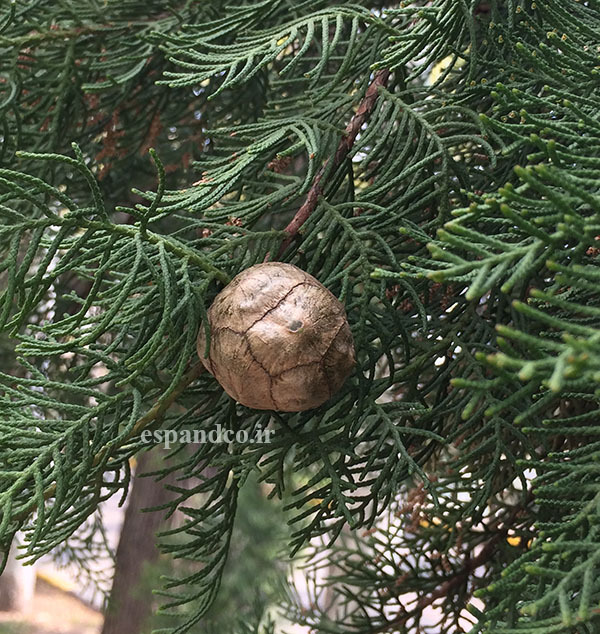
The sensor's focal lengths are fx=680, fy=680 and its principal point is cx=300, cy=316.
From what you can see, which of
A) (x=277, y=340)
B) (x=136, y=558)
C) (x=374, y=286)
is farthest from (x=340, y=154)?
(x=136, y=558)

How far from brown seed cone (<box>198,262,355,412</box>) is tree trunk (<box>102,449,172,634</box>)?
83.4 inches

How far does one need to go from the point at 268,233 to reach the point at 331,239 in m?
0.09

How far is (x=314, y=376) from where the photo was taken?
769 millimetres

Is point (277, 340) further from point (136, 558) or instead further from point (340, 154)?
point (136, 558)

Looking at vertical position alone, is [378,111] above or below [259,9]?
below

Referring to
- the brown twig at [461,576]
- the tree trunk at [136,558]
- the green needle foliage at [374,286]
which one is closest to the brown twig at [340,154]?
the green needle foliage at [374,286]

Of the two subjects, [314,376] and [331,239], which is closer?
[314,376]

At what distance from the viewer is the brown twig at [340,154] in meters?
0.93

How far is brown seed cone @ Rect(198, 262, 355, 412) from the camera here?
752mm

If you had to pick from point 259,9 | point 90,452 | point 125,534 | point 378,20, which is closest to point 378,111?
point 378,20

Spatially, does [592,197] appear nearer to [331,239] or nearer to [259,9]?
[331,239]

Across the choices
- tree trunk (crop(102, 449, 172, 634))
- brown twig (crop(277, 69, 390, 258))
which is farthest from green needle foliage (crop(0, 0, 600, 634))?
tree trunk (crop(102, 449, 172, 634))

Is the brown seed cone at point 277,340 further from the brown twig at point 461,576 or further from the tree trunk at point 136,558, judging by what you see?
the tree trunk at point 136,558

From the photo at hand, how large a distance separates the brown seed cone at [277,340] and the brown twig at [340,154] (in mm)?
135
